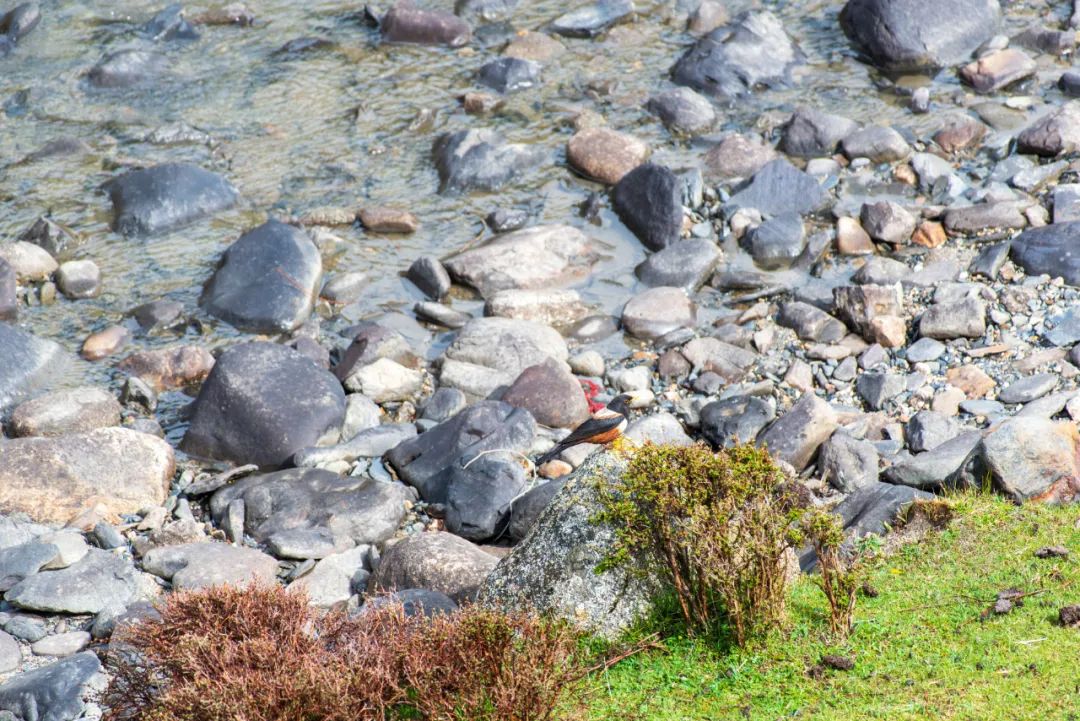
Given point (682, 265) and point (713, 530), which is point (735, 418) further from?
point (713, 530)

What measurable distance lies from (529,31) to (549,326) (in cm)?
731

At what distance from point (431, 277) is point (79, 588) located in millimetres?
5224

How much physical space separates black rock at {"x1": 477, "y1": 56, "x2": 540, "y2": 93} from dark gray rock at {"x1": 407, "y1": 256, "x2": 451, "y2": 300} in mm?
4472

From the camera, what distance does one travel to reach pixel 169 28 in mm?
16922

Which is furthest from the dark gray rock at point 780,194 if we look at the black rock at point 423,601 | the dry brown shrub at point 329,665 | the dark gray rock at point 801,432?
the dry brown shrub at point 329,665

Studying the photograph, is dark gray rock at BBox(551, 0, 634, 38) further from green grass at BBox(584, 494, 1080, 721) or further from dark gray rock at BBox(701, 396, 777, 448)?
green grass at BBox(584, 494, 1080, 721)

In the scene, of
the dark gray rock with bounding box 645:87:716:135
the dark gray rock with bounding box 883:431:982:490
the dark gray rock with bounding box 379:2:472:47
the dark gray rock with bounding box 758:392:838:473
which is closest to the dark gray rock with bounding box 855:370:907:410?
the dark gray rock with bounding box 758:392:838:473

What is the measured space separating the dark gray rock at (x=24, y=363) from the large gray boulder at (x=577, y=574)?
19.5 feet

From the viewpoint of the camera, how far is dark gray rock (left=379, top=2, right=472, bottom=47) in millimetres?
16609

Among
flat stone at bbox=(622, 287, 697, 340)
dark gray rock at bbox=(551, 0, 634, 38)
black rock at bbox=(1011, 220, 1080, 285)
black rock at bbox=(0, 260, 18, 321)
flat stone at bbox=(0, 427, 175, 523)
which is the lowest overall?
black rock at bbox=(0, 260, 18, 321)

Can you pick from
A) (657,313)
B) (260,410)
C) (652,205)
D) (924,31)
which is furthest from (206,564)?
(924,31)

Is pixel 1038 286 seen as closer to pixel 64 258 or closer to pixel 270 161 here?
pixel 270 161

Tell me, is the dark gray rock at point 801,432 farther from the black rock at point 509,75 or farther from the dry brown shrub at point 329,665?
the black rock at point 509,75

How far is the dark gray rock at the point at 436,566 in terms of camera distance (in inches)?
280
